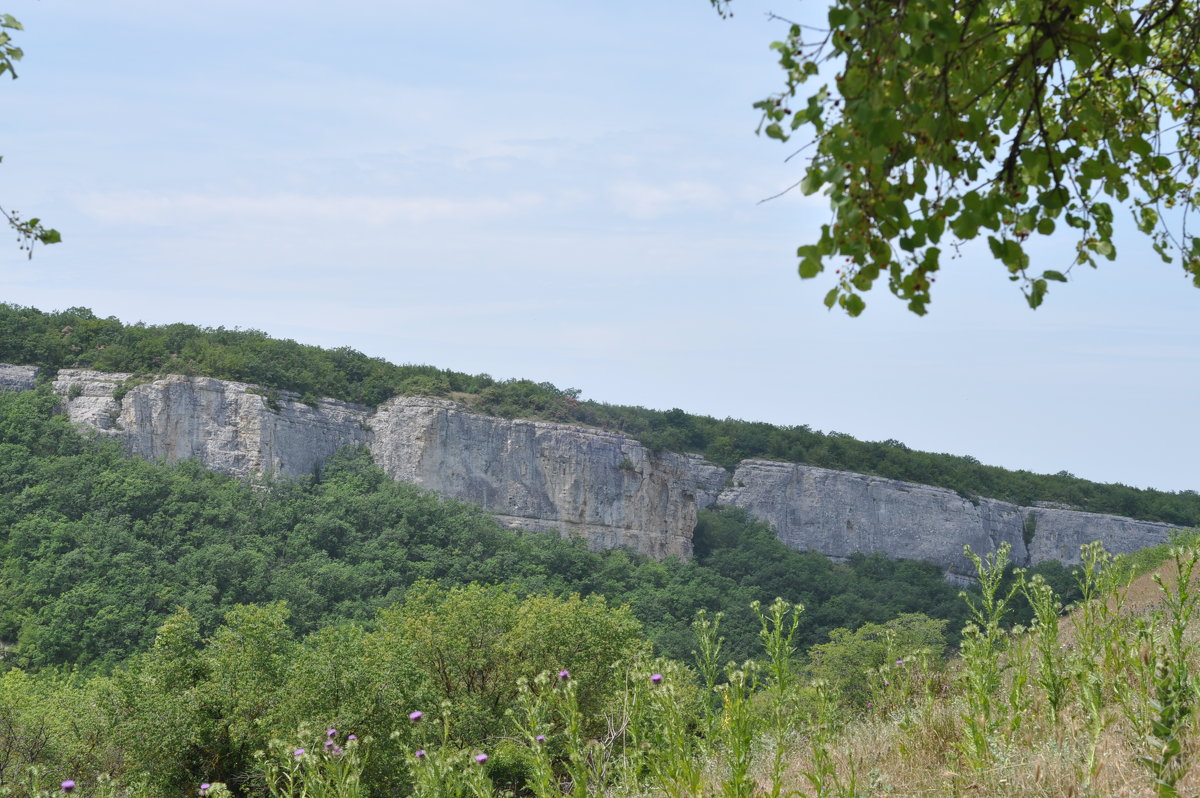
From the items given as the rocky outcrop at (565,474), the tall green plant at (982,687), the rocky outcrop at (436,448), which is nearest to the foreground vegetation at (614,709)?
the tall green plant at (982,687)

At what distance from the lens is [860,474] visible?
6850 cm

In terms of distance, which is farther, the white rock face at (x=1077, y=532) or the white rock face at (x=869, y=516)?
the white rock face at (x=869, y=516)

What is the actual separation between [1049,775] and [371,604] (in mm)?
36982

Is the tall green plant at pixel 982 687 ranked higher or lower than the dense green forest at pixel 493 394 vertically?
lower

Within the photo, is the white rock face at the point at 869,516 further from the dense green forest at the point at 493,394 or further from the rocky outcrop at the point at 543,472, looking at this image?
the rocky outcrop at the point at 543,472

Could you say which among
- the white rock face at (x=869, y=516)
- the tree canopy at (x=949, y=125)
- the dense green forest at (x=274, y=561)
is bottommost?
the dense green forest at (x=274, y=561)

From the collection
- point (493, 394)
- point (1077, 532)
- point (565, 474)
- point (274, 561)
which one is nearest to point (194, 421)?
point (274, 561)

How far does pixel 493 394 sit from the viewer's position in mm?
61531

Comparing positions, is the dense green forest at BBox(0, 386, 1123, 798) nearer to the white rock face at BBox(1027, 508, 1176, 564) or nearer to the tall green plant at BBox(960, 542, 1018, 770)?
the tall green plant at BBox(960, 542, 1018, 770)

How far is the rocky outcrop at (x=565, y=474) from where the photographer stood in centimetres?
4969

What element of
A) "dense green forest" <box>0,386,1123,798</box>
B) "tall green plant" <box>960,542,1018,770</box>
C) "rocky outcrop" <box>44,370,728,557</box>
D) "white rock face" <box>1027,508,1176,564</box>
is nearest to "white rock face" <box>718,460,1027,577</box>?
"white rock face" <box>1027,508,1176,564</box>

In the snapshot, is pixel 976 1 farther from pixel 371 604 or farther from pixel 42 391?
pixel 42 391

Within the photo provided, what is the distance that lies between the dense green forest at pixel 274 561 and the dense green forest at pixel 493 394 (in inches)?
196

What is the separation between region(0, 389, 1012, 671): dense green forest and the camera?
3444 cm
